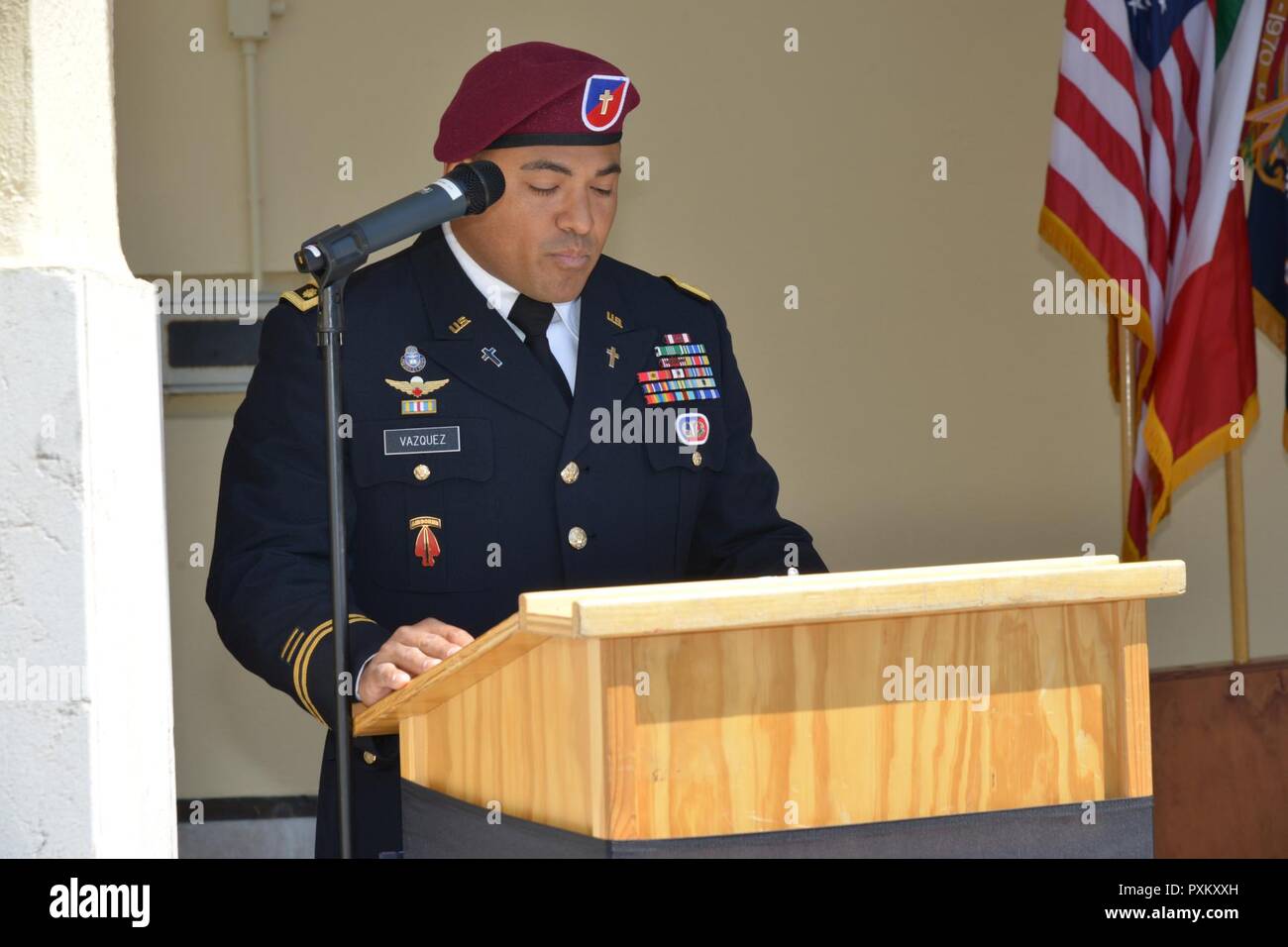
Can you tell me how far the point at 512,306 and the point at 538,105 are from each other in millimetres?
286

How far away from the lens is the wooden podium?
1332mm

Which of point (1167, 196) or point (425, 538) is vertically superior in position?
point (1167, 196)

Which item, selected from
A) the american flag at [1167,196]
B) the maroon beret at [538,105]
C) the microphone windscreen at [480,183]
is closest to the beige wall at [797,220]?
the american flag at [1167,196]

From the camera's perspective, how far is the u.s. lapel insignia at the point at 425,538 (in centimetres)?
213

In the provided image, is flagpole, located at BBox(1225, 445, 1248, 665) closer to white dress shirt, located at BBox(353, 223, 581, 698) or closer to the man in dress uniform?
Result: the man in dress uniform

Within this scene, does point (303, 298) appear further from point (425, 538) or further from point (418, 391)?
point (425, 538)

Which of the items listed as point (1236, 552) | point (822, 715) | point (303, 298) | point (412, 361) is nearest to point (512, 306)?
point (412, 361)

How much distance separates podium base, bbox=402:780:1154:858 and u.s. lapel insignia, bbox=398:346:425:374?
750 mm

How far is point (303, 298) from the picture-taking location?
217 centimetres

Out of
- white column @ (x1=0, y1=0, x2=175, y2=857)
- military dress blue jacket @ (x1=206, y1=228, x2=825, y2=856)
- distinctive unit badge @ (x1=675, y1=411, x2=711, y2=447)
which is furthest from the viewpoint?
distinctive unit badge @ (x1=675, y1=411, x2=711, y2=447)

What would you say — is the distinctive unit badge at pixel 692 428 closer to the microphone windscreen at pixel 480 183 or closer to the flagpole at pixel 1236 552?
the microphone windscreen at pixel 480 183

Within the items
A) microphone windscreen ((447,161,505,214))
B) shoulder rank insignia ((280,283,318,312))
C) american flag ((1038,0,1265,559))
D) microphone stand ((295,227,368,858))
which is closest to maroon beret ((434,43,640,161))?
shoulder rank insignia ((280,283,318,312))

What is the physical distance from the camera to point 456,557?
2.15 metres

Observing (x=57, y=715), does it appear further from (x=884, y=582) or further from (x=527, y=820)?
(x=884, y=582)
